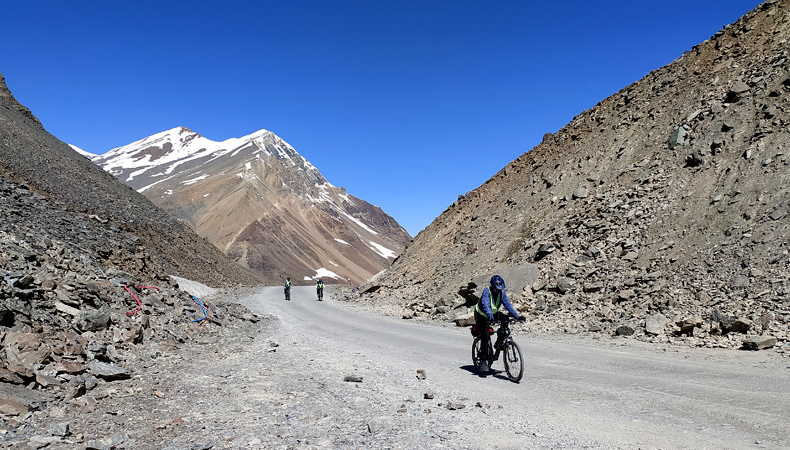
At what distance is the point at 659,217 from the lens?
18.8 metres

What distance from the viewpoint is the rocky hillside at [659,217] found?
13633mm

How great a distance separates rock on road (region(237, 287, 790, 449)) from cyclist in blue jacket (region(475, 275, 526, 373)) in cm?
54

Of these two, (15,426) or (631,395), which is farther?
(631,395)

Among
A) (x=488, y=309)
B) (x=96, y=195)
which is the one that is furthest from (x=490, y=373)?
(x=96, y=195)

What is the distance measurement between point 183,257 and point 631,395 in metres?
47.2

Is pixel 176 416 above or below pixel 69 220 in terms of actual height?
below

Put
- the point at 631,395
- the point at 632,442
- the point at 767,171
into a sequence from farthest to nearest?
the point at 767,171 < the point at 631,395 < the point at 632,442

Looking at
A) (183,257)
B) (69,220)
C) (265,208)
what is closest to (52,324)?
(69,220)

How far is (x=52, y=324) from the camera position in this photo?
26.6 ft

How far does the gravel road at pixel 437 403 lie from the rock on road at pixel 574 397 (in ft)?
0.09

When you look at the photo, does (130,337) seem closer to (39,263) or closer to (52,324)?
(52,324)

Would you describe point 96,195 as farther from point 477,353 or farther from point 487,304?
point 487,304

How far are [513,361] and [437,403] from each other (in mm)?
2014

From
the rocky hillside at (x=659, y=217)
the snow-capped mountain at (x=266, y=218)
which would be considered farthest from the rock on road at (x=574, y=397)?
the snow-capped mountain at (x=266, y=218)
